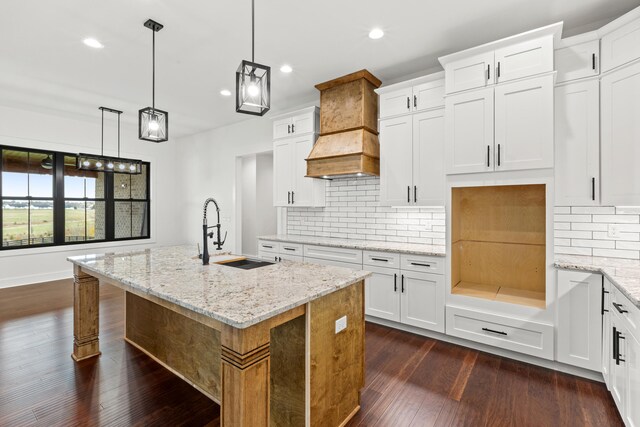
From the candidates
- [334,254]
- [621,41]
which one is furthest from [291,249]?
[621,41]

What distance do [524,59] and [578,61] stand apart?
42 centimetres

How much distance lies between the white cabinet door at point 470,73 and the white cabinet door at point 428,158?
316mm

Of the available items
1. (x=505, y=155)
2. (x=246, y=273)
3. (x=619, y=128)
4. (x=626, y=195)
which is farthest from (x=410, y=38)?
(x=246, y=273)

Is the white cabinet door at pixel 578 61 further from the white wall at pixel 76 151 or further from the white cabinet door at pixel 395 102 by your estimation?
the white wall at pixel 76 151

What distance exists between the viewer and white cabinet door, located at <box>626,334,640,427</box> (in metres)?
1.60

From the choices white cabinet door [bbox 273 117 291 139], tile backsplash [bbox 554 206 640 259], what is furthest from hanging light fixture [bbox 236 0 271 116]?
tile backsplash [bbox 554 206 640 259]

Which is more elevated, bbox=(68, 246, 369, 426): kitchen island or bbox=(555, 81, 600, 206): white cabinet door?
bbox=(555, 81, 600, 206): white cabinet door

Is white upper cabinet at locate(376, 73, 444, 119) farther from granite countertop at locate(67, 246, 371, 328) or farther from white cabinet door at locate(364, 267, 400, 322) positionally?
granite countertop at locate(67, 246, 371, 328)

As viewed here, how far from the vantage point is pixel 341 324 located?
1.90 meters

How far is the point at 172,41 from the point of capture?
3096 millimetres

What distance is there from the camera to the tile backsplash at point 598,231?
8.58ft

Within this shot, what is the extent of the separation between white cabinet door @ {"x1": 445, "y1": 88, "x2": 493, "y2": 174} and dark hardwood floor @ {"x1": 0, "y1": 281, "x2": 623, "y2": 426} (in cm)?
174

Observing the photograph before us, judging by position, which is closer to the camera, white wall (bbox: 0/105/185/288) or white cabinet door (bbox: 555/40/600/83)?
white cabinet door (bbox: 555/40/600/83)

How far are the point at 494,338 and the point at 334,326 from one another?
1.83m
